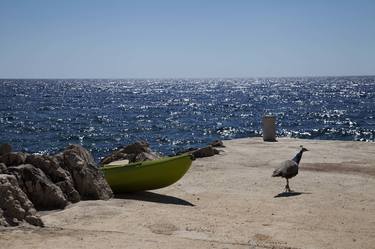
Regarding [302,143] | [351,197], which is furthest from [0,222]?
[302,143]

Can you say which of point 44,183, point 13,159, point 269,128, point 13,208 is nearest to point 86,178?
point 44,183

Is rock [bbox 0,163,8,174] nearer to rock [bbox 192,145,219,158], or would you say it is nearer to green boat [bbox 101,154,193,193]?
green boat [bbox 101,154,193,193]

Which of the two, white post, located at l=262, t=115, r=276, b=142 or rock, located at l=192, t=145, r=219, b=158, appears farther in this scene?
white post, located at l=262, t=115, r=276, b=142

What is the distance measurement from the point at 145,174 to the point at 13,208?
4.06 metres

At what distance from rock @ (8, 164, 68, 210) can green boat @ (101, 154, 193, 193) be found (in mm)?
2224

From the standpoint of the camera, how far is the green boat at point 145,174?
12.9 meters

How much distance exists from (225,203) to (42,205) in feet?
12.8

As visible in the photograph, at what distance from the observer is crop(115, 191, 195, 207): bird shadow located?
1205cm

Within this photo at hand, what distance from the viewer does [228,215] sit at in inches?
421

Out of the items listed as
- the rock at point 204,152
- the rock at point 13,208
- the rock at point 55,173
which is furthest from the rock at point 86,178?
the rock at point 204,152

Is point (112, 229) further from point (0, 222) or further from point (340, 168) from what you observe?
point (340, 168)

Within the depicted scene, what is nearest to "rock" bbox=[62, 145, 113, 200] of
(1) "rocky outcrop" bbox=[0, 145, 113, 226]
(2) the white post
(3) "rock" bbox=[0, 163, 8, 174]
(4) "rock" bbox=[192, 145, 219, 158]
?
(1) "rocky outcrop" bbox=[0, 145, 113, 226]

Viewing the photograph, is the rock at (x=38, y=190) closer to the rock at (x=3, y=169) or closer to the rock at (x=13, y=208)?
the rock at (x=3, y=169)

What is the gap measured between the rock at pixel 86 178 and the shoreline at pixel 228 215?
0.42 metres
